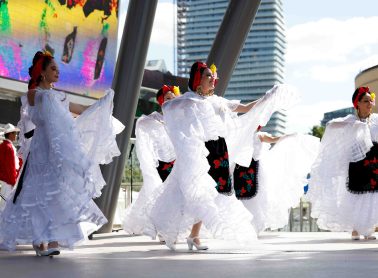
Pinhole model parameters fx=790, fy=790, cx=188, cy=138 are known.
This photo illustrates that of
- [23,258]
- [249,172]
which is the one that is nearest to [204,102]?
[23,258]

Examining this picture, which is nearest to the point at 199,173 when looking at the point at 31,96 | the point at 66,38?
the point at 31,96

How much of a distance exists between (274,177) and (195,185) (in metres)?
2.96

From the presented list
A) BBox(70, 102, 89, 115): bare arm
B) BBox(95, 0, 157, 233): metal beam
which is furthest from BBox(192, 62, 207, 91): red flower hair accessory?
BBox(95, 0, 157, 233): metal beam

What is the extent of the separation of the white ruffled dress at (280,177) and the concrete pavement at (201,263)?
6.87 ft

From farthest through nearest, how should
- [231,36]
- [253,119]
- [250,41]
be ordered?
[250,41] < [231,36] < [253,119]

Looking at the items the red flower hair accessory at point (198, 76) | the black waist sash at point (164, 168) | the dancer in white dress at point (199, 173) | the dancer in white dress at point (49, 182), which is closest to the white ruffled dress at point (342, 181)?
the black waist sash at point (164, 168)

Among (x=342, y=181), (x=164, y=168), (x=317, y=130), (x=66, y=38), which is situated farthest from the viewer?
(x=317, y=130)

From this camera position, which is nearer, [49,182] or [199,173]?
[49,182]

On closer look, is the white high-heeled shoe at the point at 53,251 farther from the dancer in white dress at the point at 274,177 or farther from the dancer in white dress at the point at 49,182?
the dancer in white dress at the point at 274,177

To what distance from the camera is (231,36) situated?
10242 millimetres

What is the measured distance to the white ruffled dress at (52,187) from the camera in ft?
18.5

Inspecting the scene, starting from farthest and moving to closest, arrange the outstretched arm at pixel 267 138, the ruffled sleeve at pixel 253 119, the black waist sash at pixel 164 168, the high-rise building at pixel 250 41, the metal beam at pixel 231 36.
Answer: the high-rise building at pixel 250 41
the metal beam at pixel 231 36
the outstretched arm at pixel 267 138
the black waist sash at pixel 164 168
the ruffled sleeve at pixel 253 119

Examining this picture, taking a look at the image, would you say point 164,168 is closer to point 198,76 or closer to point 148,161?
point 148,161

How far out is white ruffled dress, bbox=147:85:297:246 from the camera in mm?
6180
